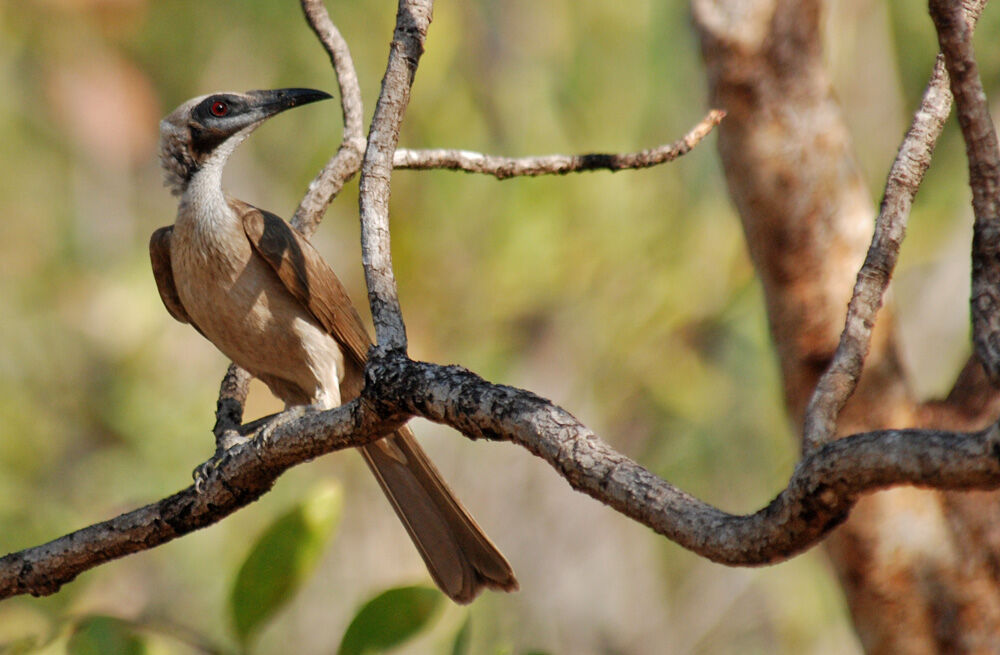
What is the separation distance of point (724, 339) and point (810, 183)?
10.6 feet

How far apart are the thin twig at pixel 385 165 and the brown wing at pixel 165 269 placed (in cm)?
174

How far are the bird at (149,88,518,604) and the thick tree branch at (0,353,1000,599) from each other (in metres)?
0.94

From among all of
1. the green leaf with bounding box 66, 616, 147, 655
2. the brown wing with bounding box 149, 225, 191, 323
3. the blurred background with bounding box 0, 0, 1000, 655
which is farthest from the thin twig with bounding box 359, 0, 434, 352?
the blurred background with bounding box 0, 0, 1000, 655

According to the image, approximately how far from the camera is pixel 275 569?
3.01 metres

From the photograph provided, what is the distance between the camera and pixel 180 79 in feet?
29.7

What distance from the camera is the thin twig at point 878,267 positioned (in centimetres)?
191

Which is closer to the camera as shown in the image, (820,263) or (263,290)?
(263,290)

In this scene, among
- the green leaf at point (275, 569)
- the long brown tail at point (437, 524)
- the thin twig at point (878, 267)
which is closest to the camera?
the thin twig at point (878, 267)

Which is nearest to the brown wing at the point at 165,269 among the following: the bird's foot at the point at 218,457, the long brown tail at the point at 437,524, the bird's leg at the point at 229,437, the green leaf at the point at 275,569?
the bird's leg at the point at 229,437

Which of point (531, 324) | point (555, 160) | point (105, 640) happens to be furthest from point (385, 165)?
point (531, 324)

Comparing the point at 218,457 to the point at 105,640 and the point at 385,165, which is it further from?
the point at 385,165

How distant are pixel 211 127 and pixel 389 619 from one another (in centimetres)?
221

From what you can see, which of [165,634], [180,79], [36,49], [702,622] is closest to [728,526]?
[165,634]

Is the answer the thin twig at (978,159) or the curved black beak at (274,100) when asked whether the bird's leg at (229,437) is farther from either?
the thin twig at (978,159)
